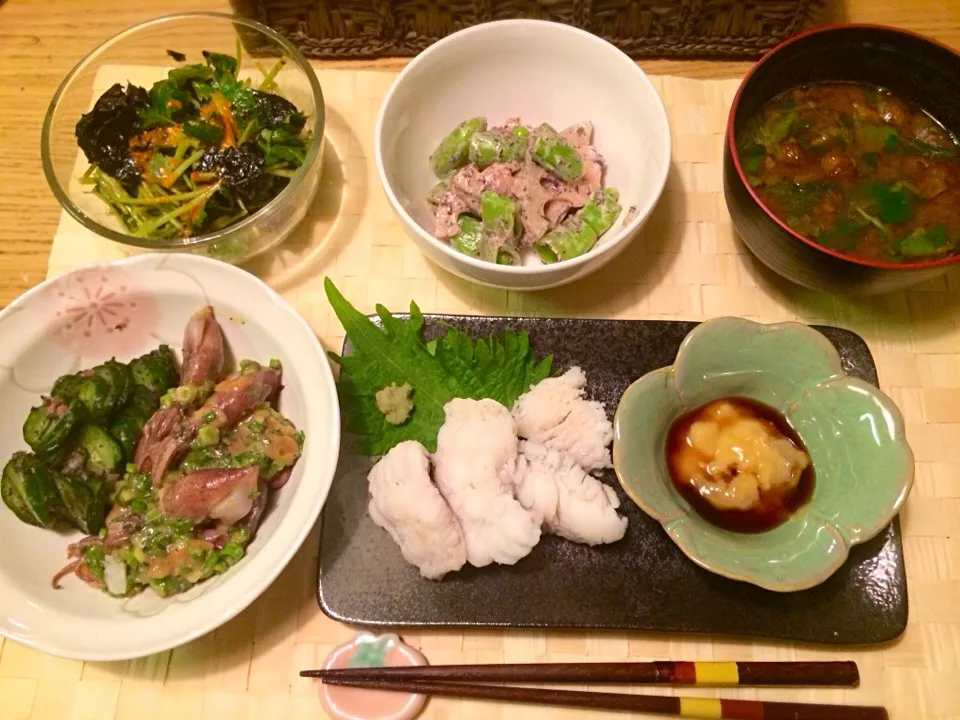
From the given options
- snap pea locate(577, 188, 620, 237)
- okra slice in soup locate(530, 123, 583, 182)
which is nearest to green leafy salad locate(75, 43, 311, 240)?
okra slice in soup locate(530, 123, 583, 182)

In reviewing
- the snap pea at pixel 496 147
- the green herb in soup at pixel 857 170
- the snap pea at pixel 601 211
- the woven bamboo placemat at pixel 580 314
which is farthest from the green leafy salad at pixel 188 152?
the green herb in soup at pixel 857 170

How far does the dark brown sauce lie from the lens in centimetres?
149

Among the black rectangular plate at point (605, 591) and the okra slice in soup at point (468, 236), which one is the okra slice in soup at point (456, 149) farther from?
the black rectangular plate at point (605, 591)

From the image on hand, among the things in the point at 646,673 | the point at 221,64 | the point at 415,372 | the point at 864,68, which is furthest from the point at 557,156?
the point at 646,673

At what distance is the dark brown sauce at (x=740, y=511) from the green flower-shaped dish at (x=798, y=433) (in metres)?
0.01

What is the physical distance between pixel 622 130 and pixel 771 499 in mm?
927

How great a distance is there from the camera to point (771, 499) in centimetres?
149

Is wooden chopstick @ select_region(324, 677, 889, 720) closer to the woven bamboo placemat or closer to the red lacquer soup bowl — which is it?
the woven bamboo placemat

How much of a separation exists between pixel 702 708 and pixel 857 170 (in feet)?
3.98

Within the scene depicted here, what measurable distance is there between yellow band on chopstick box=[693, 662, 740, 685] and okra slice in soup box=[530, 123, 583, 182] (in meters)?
1.09

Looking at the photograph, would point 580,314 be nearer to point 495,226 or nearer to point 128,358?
point 495,226

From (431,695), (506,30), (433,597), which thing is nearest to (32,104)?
(506,30)

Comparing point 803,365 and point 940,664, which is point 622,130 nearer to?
point 803,365

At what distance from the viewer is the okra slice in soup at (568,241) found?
5.58 feet
